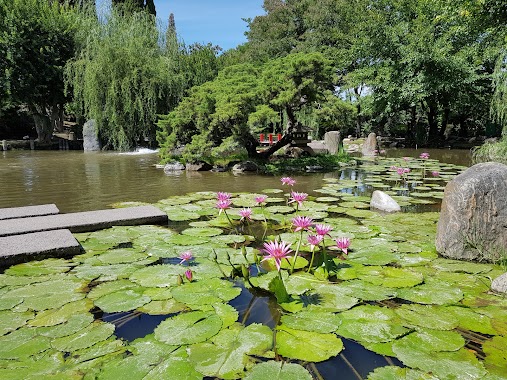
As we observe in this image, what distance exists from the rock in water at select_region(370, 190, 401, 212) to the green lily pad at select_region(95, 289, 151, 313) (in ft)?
11.3

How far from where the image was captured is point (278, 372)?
5.32ft

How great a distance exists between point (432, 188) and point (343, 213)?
9.20 ft

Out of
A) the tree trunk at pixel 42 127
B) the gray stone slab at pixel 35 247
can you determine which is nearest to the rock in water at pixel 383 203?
the gray stone slab at pixel 35 247

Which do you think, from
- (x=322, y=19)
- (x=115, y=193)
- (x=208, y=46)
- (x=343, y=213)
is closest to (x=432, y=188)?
(x=343, y=213)

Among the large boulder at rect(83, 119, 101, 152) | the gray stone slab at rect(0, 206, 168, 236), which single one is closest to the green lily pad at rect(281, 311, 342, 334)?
the gray stone slab at rect(0, 206, 168, 236)

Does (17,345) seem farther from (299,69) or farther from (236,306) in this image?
(299,69)

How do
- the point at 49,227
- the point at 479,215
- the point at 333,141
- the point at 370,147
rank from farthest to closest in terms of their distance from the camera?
the point at 370,147 → the point at 333,141 → the point at 49,227 → the point at 479,215

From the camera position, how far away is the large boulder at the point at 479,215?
2947 mm

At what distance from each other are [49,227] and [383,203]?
3847 mm

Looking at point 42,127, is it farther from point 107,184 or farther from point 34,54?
point 107,184

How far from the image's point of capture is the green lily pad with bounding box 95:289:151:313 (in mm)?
2234

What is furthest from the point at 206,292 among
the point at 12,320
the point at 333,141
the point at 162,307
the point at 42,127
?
the point at 42,127

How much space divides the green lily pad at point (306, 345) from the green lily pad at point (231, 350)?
7cm

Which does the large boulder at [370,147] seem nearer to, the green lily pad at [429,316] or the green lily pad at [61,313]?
the green lily pad at [429,316]
